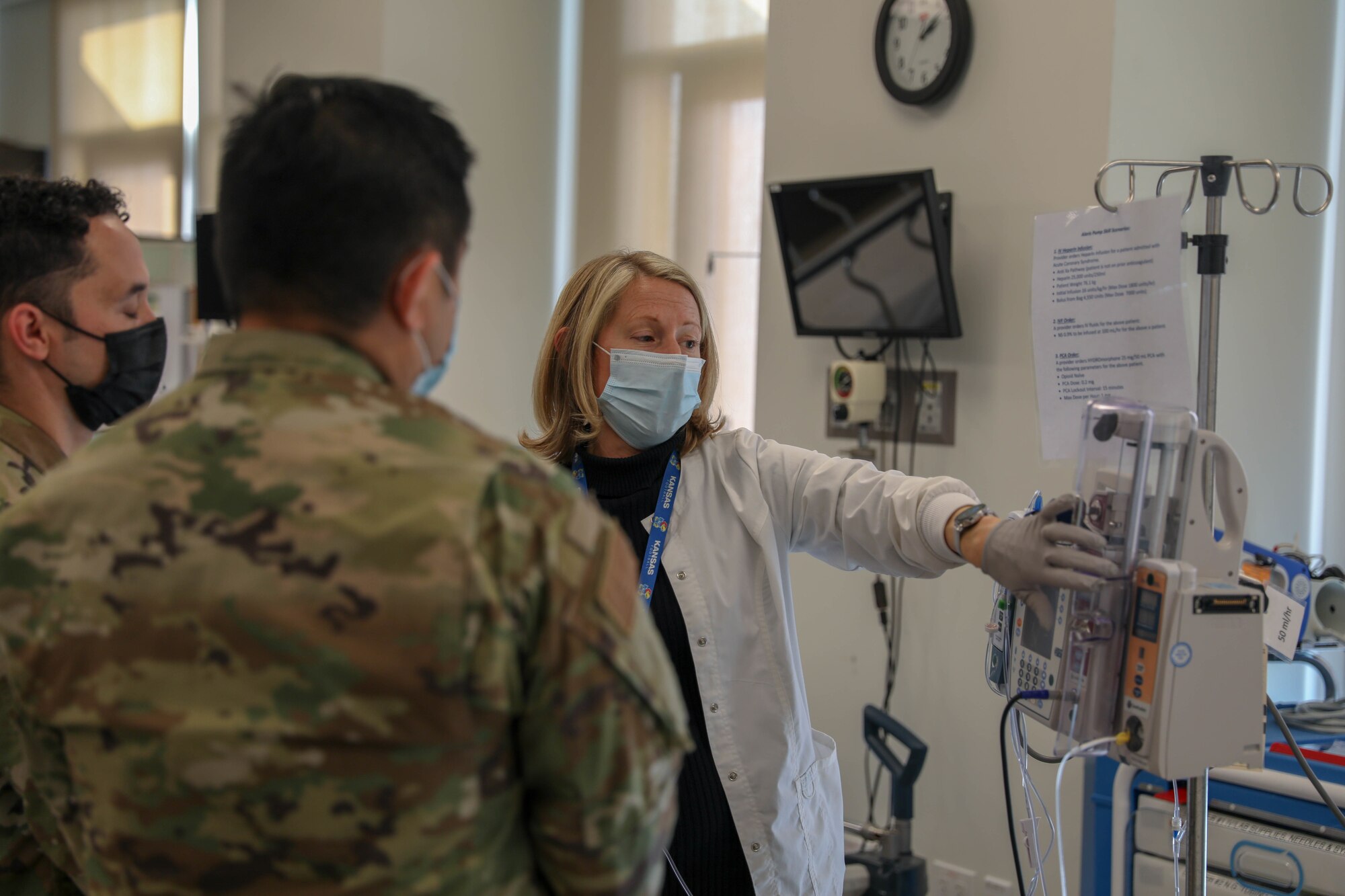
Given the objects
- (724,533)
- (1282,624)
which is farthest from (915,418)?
(724,533)

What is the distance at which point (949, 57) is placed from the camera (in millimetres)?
2646

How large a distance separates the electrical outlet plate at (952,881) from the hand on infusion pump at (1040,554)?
165 centimetres

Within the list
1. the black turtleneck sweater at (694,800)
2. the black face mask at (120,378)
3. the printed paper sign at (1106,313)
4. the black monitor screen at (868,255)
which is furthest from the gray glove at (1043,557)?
the black monitor screen at (868,255)

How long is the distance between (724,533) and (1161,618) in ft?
2.11

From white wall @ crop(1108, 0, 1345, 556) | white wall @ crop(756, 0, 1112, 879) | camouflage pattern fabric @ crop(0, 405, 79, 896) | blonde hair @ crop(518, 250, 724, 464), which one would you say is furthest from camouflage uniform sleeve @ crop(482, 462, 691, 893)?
white wall @ crop(1108, 0, 1345, 556)

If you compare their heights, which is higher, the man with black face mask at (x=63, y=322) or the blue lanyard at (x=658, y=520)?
the man with black face mask at (x=63, y=322)

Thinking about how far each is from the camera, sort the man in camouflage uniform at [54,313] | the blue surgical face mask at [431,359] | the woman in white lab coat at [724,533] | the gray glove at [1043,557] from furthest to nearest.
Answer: the woman in white lab coat at [724,533]
the man in camouflage uniform at [54,313]
the gray glove at [1043,557]
the blue surgical face mask at [431,359]

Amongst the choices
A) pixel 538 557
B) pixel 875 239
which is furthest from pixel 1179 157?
pixel 538 557

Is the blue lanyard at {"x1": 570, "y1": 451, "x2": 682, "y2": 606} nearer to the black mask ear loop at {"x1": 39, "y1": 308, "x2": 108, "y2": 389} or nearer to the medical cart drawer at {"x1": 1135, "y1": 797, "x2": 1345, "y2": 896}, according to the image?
the black mask ear loop at {"x1": 39, "y1": 308, "x2": 108, "y2": 389}

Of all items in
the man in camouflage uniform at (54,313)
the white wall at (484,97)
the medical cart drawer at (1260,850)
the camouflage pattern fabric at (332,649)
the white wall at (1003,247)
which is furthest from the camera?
the white wall at (484,97)

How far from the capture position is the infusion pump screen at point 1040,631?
4.43 feet

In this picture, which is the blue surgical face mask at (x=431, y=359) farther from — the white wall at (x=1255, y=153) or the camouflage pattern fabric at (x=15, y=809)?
the white wall at (x=1255, y=153)

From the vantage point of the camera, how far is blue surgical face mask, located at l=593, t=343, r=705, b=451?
1.73 m

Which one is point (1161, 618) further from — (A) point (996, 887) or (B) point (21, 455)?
(A) point (996, 887)
